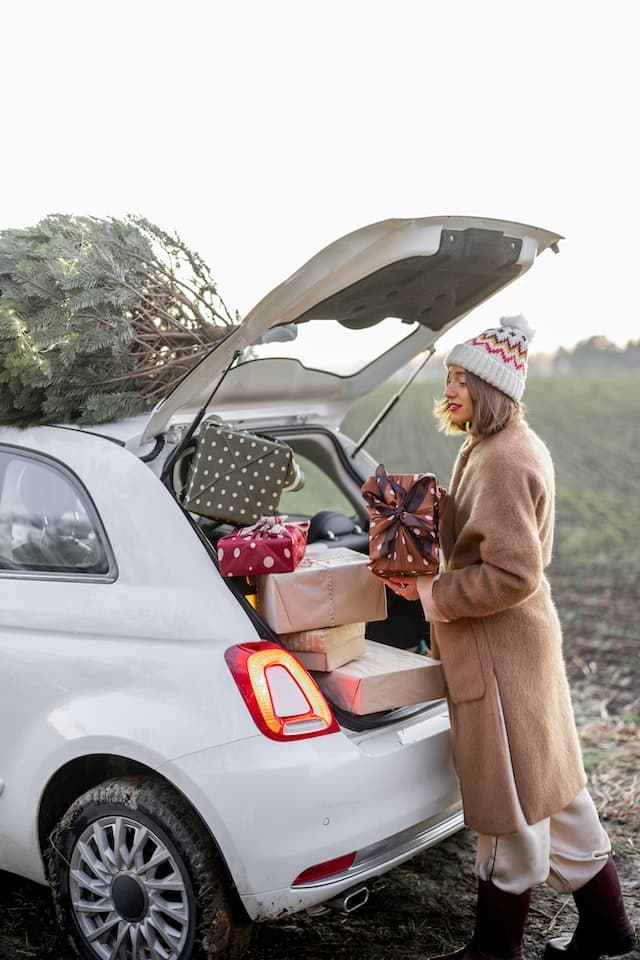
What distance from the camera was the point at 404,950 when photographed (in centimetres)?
311

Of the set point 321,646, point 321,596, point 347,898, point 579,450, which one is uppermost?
point 321,596

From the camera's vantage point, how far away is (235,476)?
119 inches

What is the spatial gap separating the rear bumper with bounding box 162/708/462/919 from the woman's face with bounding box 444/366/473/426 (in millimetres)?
955

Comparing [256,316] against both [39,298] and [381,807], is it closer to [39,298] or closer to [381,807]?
[39,298]

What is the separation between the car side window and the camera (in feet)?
9.61

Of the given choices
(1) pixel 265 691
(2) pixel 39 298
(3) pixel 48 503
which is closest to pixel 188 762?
(1) pixel 265 691

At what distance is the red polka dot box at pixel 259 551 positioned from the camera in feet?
8.82

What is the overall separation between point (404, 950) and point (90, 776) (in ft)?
3.69

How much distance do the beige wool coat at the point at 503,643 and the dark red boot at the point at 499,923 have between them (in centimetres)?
22

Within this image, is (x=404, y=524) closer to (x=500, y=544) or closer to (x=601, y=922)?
(x=500, y=544)

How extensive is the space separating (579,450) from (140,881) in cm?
3020

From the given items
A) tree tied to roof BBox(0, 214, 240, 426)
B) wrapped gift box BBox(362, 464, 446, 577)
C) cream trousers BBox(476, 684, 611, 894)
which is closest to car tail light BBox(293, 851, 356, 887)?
cream trousers BBox(476, 684, 611, 894)

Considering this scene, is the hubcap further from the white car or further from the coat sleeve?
the coat sleeve

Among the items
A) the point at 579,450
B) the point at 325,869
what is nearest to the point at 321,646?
the point at 325,869
